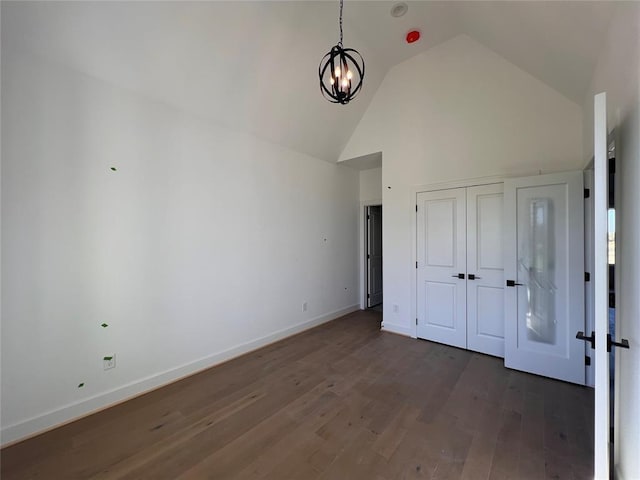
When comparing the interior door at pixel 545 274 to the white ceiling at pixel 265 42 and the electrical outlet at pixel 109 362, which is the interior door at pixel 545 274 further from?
the electrical outlet at pixel 109 362

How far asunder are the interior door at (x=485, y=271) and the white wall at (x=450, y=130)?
399 millimetres

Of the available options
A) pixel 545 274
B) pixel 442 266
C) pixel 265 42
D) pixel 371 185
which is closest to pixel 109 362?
pixel 265 42

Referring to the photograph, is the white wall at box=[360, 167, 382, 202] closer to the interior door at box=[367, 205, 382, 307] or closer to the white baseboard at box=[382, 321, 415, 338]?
the interior door at box=[367, 205, 382, 307]

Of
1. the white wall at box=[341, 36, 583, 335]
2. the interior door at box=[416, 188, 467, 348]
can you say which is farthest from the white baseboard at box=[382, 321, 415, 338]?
the interior door at box=[416, 188, 467, 348]

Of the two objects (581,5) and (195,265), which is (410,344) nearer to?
(195,265)

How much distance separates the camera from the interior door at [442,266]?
367 centimetres

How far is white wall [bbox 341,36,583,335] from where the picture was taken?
10.2 ft

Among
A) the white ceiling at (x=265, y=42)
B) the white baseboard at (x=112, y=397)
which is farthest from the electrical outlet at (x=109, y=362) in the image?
the white ceiling at (x=265, y=42)

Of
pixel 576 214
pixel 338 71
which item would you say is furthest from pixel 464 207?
pixel 338 71

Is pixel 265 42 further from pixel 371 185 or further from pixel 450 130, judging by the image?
pixel 371 185

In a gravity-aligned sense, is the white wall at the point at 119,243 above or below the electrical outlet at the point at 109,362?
above

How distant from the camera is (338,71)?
1997mm

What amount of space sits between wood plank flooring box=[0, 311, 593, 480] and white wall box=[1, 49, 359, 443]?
1.18ft

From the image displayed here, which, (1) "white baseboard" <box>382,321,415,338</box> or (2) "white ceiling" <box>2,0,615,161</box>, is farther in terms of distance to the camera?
(1) "white baseboard" <box>382,321,415,338</box>
